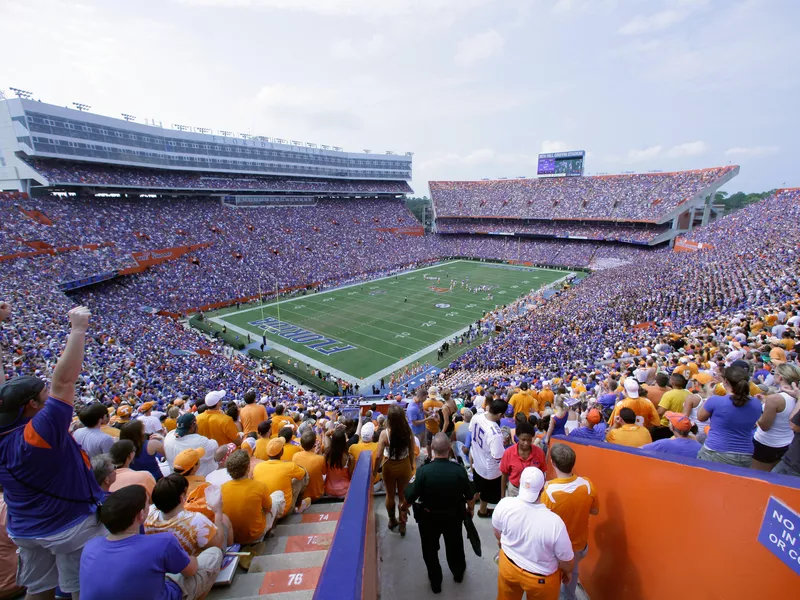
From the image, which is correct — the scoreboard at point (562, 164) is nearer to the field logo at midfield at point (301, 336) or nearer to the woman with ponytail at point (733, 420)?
the field logo at midfield at point (301, 336)

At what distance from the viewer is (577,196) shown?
6094 centimetres

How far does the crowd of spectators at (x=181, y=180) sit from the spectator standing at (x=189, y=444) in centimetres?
4072

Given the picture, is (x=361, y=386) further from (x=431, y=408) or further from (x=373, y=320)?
(x=431, y=408)

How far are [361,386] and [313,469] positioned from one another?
16248 mm

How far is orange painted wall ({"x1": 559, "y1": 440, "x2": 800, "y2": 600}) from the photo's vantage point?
1946mm

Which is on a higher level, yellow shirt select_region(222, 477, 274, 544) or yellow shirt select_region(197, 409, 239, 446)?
yellow shirt select_region(222, 477, 274, 544)

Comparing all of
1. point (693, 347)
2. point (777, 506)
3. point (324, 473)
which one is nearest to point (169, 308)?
point (324, 473)

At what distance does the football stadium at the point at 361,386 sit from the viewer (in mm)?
2525

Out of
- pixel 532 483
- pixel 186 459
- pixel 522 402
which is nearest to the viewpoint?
pixel 532 483

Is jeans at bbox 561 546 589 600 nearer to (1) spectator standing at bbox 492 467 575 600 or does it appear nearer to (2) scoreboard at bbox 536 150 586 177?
(1) spectator standing at bbox 492 467 575 600

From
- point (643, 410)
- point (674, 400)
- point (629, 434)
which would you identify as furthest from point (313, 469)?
point (674, 400)

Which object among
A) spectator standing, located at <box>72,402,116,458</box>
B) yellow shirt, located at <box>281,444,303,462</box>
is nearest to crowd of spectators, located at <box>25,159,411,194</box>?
spectator standing, located at <box>72,402,116,458</box>

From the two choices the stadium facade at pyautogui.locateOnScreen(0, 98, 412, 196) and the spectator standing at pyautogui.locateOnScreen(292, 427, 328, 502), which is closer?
the spectator standing at pyautogui.locateOnScreen(292, 427, 328, 502)

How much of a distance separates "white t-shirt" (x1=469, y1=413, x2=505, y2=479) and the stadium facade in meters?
43.0
